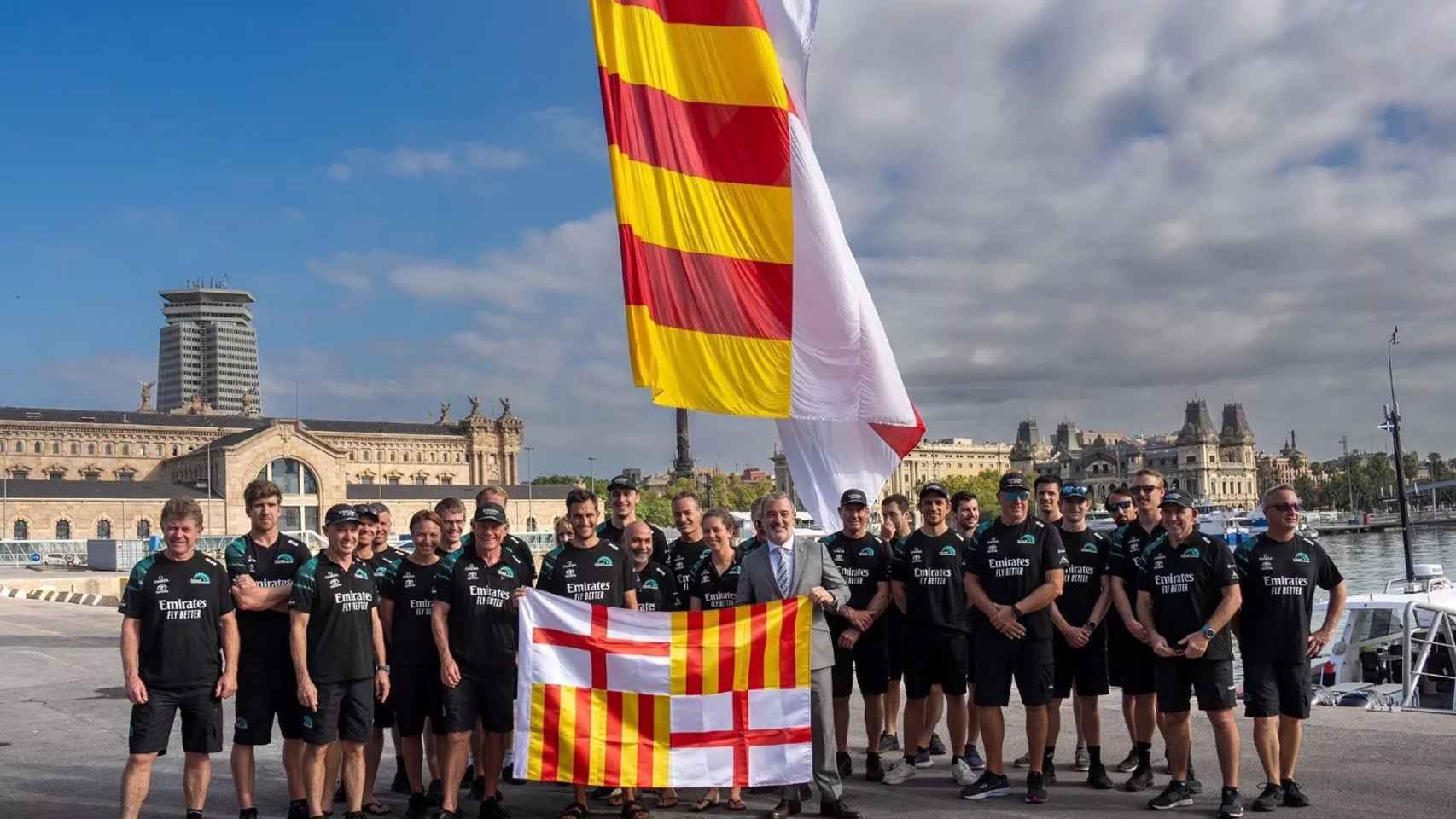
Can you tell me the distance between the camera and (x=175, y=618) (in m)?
6.86

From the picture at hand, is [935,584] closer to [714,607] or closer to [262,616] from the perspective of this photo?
[714,607]

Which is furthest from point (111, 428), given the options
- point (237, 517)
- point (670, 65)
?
point (670, 65)

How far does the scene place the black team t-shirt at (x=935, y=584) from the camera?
28.1 feet

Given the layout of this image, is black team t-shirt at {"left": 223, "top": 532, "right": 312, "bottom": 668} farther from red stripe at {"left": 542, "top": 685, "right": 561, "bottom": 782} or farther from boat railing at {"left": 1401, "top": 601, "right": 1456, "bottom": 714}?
boat railing at {"left": 1401, "top": 601, "right": 1456, "bottom": 714}

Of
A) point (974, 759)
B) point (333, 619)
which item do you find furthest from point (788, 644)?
point (333, 619)

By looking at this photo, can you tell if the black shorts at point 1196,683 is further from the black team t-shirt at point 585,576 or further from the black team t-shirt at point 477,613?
the black team t-shirt at point 477,613

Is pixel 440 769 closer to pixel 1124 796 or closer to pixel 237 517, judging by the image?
pixel 1124 796

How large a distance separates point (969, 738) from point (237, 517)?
9753 centimetres

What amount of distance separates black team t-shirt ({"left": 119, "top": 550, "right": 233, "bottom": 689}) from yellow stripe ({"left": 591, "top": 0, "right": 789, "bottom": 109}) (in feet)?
17.8

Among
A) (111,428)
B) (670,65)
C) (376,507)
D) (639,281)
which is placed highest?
(111,428)

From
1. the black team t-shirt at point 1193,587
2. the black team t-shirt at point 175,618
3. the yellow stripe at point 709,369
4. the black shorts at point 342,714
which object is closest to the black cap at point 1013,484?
the black team t-shirt at point 1193,587

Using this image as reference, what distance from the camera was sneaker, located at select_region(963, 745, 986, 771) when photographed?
889 cm

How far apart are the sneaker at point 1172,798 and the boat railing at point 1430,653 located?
6959 mm

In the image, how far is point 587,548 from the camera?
313 inches
